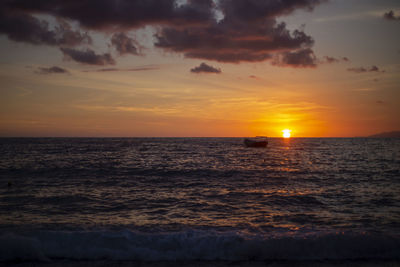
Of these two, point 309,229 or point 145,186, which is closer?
point 309,229

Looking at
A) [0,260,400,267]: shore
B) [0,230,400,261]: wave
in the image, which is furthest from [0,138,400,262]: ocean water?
[0,260,400,267]: shore

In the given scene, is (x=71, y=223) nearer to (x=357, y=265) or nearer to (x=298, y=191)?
(x=357, y=265)

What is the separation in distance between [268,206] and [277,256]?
5.76 meters

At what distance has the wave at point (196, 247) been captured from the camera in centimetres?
616

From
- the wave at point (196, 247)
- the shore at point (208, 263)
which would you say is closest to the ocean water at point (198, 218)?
the wave at point (196, 247)

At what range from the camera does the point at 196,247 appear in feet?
21.7

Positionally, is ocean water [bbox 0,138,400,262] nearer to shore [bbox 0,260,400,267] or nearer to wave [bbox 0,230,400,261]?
wave [bbox 0,230,400,261]

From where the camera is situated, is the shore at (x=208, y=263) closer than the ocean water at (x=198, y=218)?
Yes

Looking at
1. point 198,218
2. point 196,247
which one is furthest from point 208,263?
point 198,218

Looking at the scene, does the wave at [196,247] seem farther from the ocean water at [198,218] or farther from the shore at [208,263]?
the shore at [208,263]

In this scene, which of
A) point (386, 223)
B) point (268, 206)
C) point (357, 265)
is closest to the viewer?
point (357, 265)

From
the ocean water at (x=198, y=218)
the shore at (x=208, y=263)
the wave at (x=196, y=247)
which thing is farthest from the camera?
the ocean water at (x=198, y=218)

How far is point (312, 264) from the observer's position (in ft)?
18.9

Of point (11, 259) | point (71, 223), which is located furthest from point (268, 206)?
point (11, 259)
